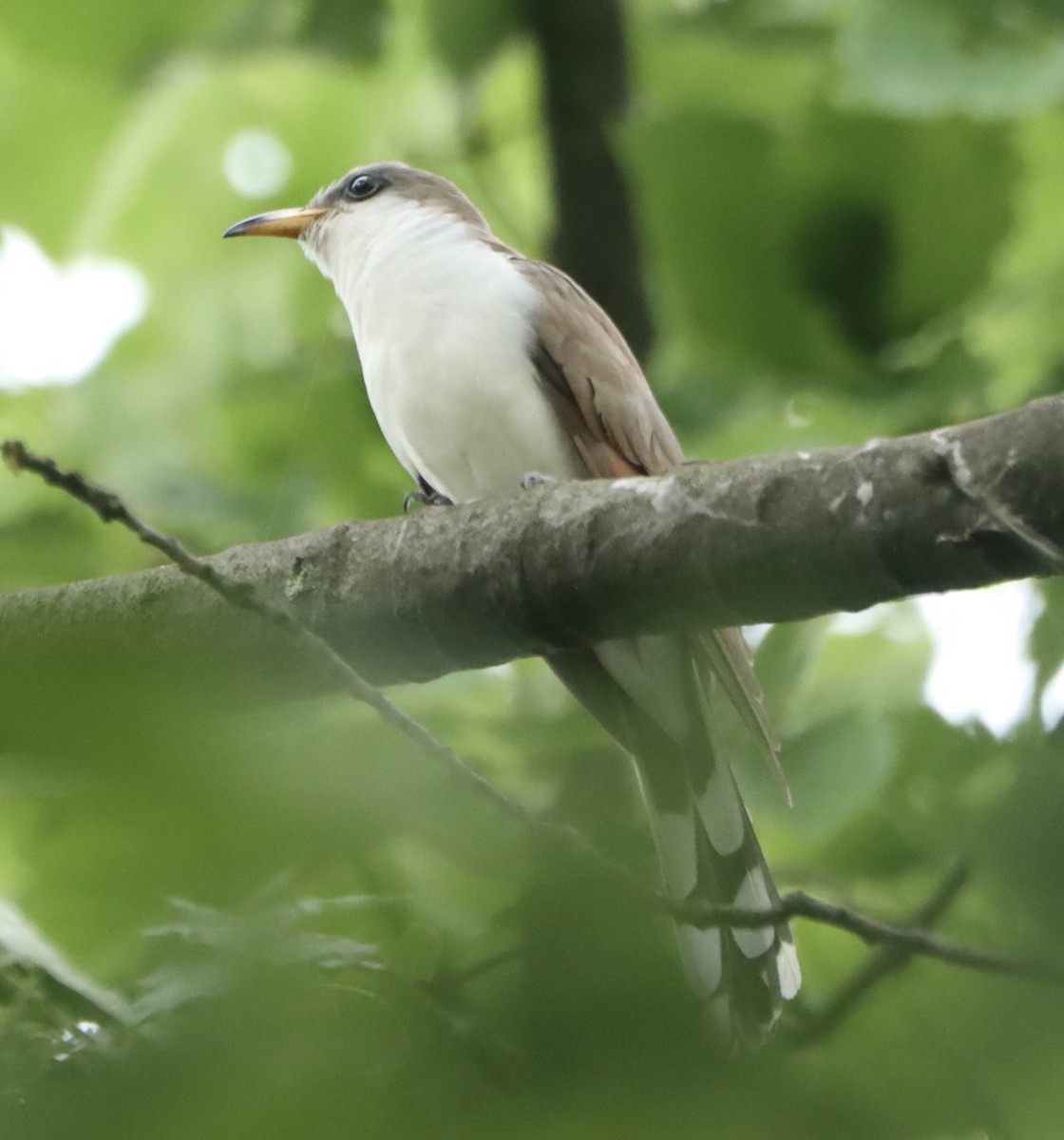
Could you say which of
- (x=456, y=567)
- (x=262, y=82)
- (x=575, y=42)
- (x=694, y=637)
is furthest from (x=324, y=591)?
(x=262, y=82)

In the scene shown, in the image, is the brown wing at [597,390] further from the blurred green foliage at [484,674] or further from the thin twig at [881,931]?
the thin twig at [881,931]

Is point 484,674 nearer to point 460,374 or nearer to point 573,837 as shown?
point 460,374

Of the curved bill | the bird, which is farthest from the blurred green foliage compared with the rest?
the curved bill

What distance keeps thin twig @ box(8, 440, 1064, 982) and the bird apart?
1259 millimetres

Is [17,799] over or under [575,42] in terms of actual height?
under

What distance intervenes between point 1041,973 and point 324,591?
1687 mm

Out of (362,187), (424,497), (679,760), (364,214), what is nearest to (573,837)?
(679,760)

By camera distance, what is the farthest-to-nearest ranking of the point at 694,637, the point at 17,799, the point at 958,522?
the point at 694,637 < the point at 958,522 < the point at 17,799

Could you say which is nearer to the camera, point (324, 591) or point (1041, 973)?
point (1041, 973)

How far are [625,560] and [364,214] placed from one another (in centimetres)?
232

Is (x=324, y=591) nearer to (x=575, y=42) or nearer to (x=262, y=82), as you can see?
(x=575, y=42)

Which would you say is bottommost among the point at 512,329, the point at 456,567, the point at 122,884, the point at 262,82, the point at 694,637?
the point at 122,884

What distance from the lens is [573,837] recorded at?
0.68 metres

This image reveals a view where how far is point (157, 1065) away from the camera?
1.87ft
